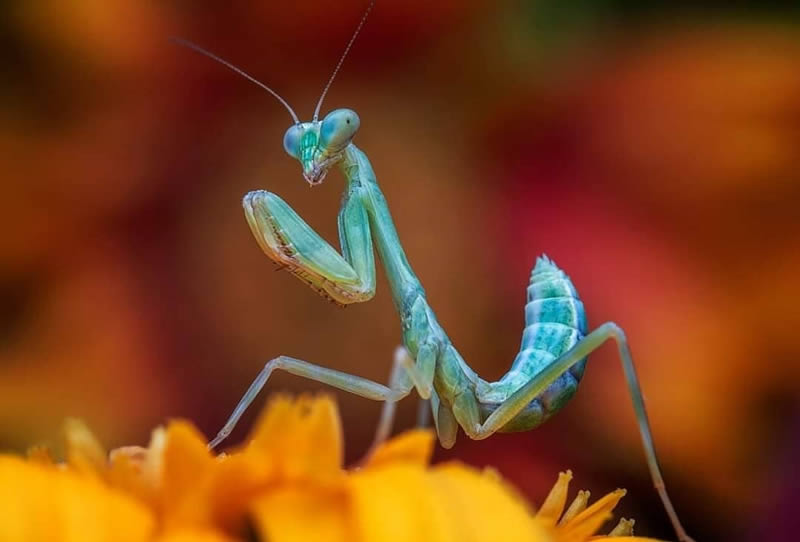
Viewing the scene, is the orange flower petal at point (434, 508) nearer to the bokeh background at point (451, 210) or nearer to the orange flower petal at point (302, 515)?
the orange flower petal at point (302, 515)

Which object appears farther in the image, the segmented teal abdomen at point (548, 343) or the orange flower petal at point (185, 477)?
the segmented teal abdomen at point (548, 343)

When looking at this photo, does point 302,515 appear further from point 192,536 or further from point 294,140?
point 294,140

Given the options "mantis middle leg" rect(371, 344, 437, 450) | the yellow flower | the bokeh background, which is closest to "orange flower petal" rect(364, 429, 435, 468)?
the yellow flower

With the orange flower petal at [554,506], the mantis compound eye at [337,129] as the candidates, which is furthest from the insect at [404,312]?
the orange flower petal at [554,506]

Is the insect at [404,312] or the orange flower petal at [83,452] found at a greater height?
the insect at [404,312]

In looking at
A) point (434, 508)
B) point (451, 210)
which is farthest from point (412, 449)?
point (451, 210)

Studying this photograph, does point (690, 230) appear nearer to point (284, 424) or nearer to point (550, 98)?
point (550, 98)

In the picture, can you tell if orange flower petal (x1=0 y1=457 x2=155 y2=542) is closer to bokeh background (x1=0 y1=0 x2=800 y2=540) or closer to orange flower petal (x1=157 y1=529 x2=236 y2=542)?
orange flower petal (x1=157 y1=529 x2=236 y2=542)

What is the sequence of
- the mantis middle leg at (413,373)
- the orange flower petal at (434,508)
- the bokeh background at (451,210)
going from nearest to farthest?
1. the orange flower petal at (434,508)
2. the mantis middle leg at (413,373)
3. the bokeh background at (451,210)
